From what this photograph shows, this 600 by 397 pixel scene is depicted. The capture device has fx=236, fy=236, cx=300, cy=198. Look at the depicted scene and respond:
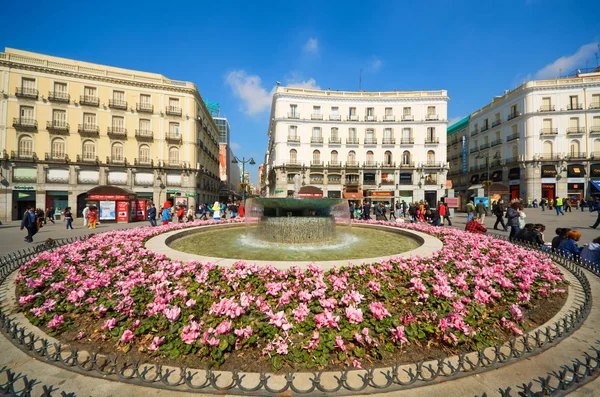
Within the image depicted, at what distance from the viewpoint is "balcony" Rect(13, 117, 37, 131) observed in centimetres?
2531

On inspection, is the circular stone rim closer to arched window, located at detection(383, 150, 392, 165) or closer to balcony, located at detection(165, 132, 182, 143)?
balcony, located at detection(165, 132, 182, 143)

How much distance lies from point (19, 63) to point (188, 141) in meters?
17.9

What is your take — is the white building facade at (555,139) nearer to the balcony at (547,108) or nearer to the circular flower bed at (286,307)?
the balcony at (547,108)

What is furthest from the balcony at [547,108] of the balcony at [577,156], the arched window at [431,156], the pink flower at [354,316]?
the pink flower at [354,316]

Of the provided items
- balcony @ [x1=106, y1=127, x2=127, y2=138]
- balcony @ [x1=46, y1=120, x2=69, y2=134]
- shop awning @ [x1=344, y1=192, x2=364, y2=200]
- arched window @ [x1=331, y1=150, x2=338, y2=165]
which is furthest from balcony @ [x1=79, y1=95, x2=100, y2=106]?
shop awning @ [x1=344, y1=192, x2=364, y2=200]

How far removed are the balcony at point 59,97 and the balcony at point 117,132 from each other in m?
5.00

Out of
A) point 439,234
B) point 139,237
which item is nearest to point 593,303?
point 439,234

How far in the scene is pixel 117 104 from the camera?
2884 cm

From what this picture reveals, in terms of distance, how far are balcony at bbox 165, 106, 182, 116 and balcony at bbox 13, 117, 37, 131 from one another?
1313 centimetres

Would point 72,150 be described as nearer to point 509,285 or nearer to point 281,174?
point 281,174

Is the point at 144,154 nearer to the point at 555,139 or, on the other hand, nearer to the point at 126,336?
the point at 126,336

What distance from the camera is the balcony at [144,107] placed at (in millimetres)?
29609

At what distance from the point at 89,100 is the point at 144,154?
8.15m

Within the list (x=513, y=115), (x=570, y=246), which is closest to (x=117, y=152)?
(x=570, y=246)
